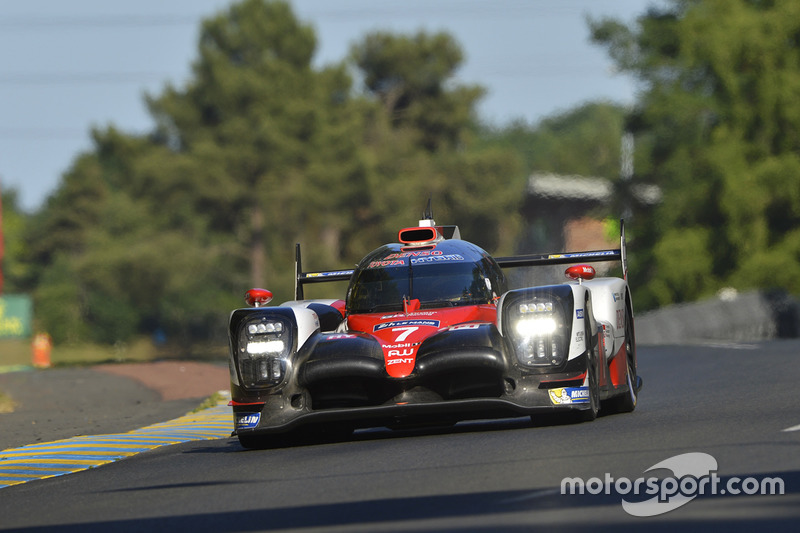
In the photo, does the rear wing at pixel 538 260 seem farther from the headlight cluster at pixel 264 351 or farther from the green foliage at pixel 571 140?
the green foliage at pixel 571 140

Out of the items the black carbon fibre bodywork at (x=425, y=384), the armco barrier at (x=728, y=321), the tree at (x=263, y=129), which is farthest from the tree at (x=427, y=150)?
the black carbon fibre bodywork at (x=425, y=384)

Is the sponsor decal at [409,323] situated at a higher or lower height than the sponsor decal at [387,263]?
lower

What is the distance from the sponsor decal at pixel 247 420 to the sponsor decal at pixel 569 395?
2.27m

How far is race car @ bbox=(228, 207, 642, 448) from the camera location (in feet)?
34.8

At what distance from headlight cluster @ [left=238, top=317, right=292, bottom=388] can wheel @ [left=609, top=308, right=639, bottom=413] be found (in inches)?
121

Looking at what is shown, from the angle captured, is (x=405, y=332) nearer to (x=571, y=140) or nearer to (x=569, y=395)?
(x=569, y=395)

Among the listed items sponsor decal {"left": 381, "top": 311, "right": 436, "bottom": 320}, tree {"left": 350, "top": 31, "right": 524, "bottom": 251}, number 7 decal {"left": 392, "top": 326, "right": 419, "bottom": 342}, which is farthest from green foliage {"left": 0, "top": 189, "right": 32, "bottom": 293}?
number 7 decal {"left": 392, "top": 326, "right": 419, "bottom": 342}

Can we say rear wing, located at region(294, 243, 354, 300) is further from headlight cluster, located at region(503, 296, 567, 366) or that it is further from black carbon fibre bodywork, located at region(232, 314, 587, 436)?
headlight cluster, located at region(503, 296, 567, 366)

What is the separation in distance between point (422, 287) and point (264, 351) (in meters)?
1.61

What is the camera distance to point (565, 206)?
5188cm

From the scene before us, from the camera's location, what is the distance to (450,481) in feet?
26.1

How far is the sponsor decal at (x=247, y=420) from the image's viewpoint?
36.3ft

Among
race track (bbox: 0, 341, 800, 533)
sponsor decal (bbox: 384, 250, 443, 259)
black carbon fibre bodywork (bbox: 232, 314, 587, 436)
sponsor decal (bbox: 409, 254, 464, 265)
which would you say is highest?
sponsor decal (bbox: 384, 250, 443, 259)

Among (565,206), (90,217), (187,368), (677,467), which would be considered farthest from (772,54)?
(90,217)
